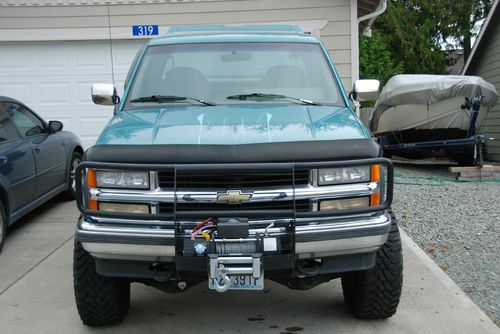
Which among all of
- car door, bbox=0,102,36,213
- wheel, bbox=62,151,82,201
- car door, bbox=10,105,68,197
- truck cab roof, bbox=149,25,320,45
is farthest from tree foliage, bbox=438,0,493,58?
car door, bbox=0,102,36,213

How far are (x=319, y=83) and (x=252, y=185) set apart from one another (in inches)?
61.5

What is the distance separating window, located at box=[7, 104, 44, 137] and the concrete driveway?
1892 millimetres

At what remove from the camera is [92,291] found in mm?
3549

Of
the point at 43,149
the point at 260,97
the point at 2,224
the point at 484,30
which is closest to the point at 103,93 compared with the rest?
the point at 260,97

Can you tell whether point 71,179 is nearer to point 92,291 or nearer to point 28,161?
point 28,161

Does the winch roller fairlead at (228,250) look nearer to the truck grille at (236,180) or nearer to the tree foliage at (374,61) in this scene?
the truck grille at (236,180)

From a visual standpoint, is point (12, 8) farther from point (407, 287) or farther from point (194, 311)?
point (407, 287)

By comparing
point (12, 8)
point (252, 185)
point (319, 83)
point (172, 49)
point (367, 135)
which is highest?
point (12, 8)

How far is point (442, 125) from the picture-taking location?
463 inches

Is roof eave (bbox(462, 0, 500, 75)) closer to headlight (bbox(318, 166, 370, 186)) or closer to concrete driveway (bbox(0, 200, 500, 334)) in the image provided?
concrete driveway (bbox(0, 200, 500, 334))

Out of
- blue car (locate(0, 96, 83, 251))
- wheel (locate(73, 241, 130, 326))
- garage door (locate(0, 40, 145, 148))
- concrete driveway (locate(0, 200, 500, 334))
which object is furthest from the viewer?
garage door (locate(0, 40, 145, 148))

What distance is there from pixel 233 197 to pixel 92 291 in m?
1.25

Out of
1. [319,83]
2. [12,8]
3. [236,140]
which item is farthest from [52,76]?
[236,140]

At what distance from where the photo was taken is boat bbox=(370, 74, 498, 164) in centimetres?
1122
